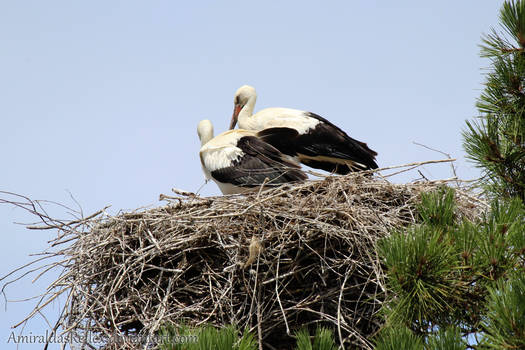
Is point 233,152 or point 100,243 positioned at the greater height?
point 233,152

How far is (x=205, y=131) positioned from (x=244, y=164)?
1048 mm

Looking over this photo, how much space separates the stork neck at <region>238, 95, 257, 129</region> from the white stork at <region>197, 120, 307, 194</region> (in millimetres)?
787

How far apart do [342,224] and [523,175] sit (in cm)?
120

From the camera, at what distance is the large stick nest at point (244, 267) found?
4.77 m

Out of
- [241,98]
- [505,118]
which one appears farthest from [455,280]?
[241,98]

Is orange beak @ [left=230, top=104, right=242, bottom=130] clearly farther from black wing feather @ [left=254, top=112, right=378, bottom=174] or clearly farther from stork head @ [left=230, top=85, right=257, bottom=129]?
black wing feather @ [left=254, top=112, right=378, bottom=174]

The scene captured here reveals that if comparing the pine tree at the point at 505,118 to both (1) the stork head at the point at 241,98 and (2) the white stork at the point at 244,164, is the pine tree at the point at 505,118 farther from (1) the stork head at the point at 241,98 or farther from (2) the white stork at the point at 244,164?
(1) the stork head at the point at 241,98

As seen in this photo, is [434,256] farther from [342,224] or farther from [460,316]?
[342,224]

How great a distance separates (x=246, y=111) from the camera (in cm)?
766

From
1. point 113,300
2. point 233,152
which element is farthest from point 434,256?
point 233,152

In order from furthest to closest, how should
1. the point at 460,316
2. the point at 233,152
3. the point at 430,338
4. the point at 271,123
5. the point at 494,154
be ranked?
the point at 271,123 → the point at 233,152 → the point at 494,154 → the point at 460,316 → the point at 430,338

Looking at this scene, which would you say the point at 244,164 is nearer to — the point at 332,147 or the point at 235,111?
the point at 332,147

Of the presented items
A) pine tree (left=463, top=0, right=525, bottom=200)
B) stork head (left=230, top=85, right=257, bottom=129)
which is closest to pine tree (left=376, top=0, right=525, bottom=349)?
pine tree (left=463, top=0, right=525, bottom=200)

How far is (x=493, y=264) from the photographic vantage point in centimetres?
367
